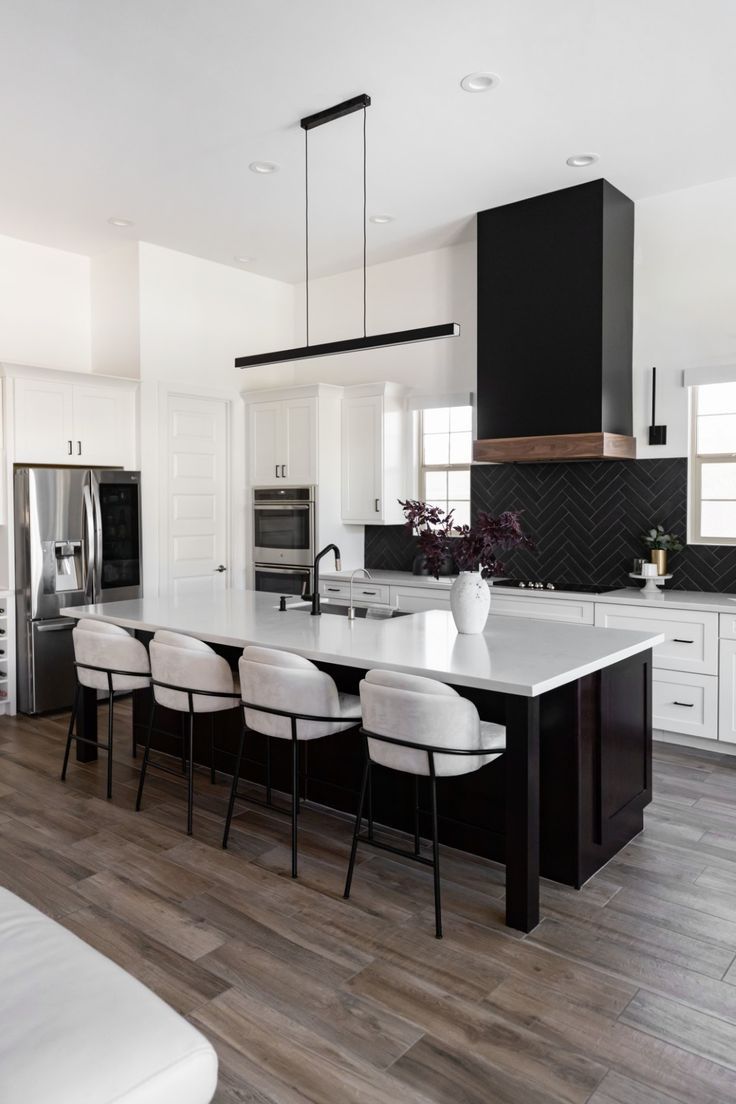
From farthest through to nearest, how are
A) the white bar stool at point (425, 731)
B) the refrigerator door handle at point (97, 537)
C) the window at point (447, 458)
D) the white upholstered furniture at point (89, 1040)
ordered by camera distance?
the window at point (447, 458) → the refrigerator door handle at point (97, 537) → the white bar stool at point (425, 731) → the white upholstered furniture at point (89, 1040)

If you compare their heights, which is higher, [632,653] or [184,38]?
[184,38]

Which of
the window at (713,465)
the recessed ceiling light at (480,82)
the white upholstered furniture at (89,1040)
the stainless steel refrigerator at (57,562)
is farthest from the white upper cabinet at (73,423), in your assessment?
the white upholstered furniture at (89,1040)

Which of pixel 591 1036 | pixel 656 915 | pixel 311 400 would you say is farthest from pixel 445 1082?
pixel 311 400

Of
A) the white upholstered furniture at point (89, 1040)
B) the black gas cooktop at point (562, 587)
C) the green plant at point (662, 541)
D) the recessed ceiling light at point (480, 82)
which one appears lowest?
the white upholstered furniture at point (89, 1040)

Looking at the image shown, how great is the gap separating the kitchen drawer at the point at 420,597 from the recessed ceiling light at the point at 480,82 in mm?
3000

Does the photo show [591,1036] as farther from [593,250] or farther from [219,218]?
[219,218]

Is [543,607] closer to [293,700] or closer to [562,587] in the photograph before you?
[562,587]

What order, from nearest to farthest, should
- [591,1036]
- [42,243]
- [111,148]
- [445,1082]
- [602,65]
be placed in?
[445,1082] → [591,1036] → [602,65] → [111,148] → [42,243]

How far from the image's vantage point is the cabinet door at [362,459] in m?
6.16

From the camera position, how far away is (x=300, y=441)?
636 cm

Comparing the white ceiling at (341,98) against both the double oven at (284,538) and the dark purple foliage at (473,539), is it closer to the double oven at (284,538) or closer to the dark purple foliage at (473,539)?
the dark purple foliage at (473,539)

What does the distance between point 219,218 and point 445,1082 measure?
5.14 meters

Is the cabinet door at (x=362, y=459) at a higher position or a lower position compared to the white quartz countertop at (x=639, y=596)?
higher

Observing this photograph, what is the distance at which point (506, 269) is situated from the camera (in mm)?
5184
